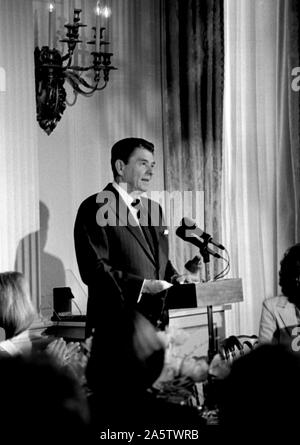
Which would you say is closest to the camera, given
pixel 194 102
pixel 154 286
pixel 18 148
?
pixel 154 286

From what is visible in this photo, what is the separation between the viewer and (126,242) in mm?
3539

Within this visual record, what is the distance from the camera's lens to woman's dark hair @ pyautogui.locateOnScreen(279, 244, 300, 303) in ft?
10.9

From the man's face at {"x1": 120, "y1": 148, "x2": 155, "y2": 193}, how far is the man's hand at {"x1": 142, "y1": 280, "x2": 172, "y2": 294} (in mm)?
621

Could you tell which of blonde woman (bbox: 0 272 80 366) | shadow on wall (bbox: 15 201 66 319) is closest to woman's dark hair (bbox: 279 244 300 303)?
blonde woman (bbox: 0 272 80 366)

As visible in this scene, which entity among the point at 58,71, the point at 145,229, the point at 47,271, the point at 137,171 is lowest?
the point at 47,271

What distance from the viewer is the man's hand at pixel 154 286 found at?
3.11m

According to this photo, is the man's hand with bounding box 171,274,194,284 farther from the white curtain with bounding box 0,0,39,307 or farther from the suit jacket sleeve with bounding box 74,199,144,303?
the white curtain with bounding box 0,0,39,307

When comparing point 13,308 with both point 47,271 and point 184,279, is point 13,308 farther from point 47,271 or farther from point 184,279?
point 47,271

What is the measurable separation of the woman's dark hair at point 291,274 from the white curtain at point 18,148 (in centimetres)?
169

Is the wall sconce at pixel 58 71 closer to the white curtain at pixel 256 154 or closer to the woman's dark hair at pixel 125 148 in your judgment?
the white curtain at pixel 256 154

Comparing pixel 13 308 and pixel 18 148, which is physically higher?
pixel 18 148

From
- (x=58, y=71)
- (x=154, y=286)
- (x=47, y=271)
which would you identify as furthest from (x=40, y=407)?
(x=58, y=71)

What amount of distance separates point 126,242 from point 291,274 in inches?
29.6
